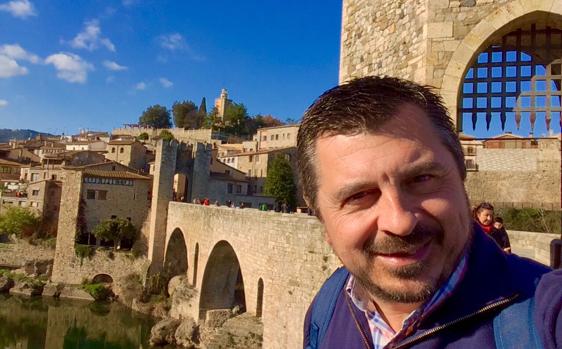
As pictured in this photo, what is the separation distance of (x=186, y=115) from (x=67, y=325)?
53323 millimetres

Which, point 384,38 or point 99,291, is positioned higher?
point 384,38

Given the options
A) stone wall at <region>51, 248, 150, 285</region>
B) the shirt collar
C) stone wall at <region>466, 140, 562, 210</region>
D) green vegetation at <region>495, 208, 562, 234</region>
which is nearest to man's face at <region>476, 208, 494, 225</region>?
→ stone wall at <region>466, 140, 562, 210</region>

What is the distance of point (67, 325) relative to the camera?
23828mm

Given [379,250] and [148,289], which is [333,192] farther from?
[148,289]

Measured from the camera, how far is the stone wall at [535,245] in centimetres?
532

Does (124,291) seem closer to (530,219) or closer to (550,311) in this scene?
(530,219)

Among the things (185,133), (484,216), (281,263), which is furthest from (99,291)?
(185,133)

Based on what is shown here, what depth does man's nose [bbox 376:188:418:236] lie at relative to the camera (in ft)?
3.64

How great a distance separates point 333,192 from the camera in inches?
48.8

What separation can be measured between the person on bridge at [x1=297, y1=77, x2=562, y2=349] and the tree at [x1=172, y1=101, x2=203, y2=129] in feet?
237

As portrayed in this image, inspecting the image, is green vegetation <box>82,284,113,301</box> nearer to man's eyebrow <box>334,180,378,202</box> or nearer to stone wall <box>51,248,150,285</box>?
stone wall <box>51,248,150,285</box>


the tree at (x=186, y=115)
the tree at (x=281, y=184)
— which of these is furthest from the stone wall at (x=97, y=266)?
the tree at (x=186, y=115)

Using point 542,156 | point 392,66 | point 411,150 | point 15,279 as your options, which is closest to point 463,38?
point 392,66

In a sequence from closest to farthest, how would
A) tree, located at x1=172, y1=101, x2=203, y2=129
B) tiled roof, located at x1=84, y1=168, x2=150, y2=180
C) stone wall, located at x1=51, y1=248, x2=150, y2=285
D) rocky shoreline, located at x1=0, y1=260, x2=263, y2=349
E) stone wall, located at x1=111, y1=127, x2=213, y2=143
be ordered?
rocky shoreline, located at x1=0, y1=260, x2=263, y2=349 → stone wall, located at x1=51, y1=248, x2=150, y2=285 → tiled roof, located at x1=84, y1=168, x2=150, y2=180 → stone wall, located at x1=111, y1=127, x2=213, y2=143 → tree, located at x1=172, y1=101, x2=203, y2=129
